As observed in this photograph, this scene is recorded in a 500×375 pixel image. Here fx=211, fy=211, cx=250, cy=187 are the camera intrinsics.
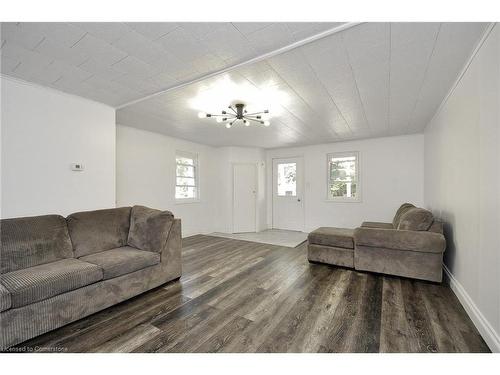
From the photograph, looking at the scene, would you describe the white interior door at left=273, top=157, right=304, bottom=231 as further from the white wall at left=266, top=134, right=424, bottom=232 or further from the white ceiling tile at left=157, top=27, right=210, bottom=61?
the white ceiling tile at left=157, top=27, right=210, bottom=61

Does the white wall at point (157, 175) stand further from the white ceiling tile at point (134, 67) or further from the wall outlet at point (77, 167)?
the white ceiling tile at point (134, 67)

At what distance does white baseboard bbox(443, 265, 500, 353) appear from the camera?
1460 millimetres

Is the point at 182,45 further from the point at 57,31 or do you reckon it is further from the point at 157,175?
the point at 157,175

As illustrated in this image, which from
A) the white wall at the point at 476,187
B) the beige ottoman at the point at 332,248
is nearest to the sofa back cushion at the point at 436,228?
the white wall at the point at 476,187

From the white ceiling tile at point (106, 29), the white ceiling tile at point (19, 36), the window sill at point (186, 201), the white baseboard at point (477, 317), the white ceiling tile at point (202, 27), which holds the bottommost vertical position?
the white baseboard at point (477, 317)

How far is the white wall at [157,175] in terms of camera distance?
4113mm

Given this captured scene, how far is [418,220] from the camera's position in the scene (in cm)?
277

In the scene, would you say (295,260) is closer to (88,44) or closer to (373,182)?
(373,182)

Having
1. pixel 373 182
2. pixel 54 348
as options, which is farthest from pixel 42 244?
pixel 373 182

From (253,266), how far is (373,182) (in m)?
3.70

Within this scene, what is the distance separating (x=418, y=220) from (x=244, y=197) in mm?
4140

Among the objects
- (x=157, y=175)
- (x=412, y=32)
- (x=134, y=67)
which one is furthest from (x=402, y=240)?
(x=157, y=175)
